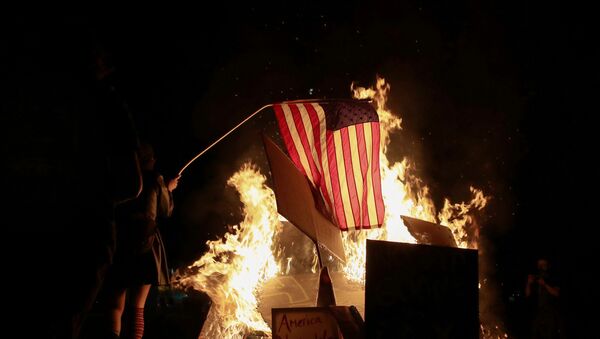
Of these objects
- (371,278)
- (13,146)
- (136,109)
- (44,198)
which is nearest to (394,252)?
(371,278)

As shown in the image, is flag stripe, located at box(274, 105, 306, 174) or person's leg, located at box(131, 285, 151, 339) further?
flag stripe, located at box(274, 105, 306, 174)

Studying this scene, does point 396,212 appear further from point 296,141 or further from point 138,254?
point 138,254

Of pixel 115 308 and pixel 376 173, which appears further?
pixel 376 173

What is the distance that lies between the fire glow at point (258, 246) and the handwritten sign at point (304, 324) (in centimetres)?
134

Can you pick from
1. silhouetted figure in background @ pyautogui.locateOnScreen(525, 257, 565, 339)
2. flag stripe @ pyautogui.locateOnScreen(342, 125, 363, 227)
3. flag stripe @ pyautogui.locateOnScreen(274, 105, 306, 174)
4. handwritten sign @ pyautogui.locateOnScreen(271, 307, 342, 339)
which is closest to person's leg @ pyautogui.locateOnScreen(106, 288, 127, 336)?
handwritten sign @ pyautogui.locateOnScreen(271, 307, 342, 339)

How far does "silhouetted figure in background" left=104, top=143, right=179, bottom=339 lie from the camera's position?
380 cm

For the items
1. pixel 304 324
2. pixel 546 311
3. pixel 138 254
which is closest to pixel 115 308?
pixel 138 254

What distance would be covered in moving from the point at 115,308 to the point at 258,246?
343 centimetres

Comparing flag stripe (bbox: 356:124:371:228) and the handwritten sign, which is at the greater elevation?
flag stripe (bbox: 356:124:371:228)

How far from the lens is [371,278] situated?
9.13 ft

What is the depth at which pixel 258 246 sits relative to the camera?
23.3 feet

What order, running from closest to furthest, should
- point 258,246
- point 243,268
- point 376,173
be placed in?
point 376,173 < point 243,268 < point 258,246

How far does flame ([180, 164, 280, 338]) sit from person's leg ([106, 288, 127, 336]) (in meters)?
1.08

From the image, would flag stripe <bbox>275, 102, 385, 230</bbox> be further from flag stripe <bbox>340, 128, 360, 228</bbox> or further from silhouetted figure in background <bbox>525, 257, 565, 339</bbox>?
silhouetted figure in background <bbox>525, 257, 565, 339</bbox>
